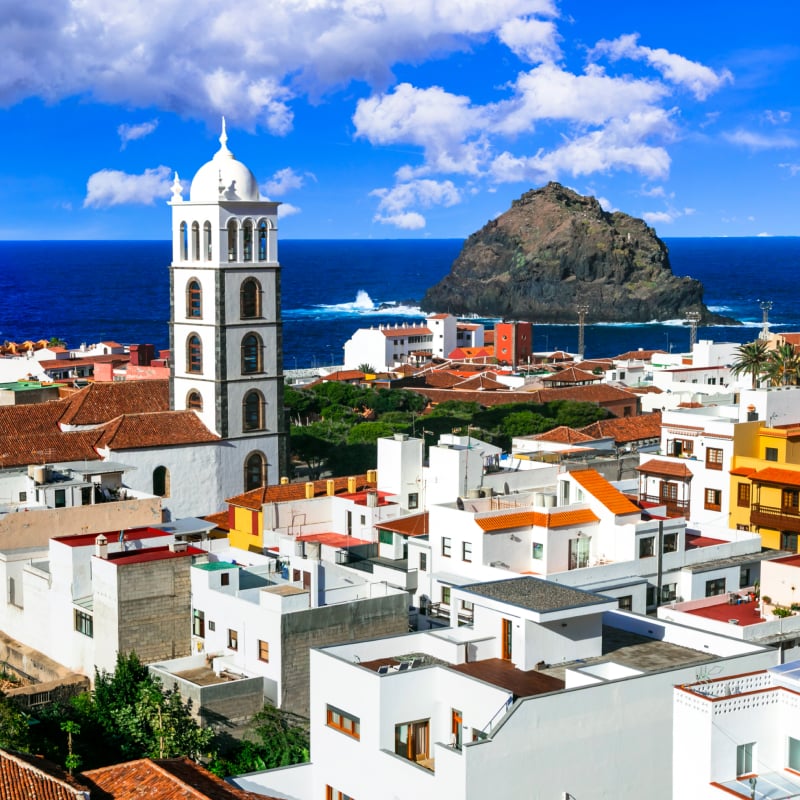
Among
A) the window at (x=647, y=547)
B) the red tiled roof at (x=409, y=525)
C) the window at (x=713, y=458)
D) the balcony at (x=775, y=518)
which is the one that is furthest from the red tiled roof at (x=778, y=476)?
the red tiled roof at (x=409, y=525)

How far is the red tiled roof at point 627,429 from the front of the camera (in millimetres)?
54719

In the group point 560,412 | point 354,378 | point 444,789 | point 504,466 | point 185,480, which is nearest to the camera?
point 444,789

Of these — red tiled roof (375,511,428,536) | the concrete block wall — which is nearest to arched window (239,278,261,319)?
red tiled roof (375,511,428,536)

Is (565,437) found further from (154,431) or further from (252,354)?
(154,431)

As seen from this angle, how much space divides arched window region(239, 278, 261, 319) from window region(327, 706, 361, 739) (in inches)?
997

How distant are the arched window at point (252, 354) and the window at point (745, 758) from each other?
29.8 metres

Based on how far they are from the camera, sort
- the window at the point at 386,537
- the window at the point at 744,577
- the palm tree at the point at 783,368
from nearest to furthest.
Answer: the window at the point at 744,577, the window at the point at 386,537, the palm tree at the point at 783,368

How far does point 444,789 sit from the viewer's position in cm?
1969

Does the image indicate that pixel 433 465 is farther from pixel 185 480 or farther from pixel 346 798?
pixel 346 798

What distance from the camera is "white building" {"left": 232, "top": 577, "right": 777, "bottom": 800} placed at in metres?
20.0

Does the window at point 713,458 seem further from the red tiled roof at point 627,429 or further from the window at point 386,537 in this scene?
the red tiled roof at point 627,429

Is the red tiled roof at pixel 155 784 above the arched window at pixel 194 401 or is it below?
below

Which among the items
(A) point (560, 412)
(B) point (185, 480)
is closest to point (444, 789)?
(B) point (185, 480)

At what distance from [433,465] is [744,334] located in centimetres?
13812
